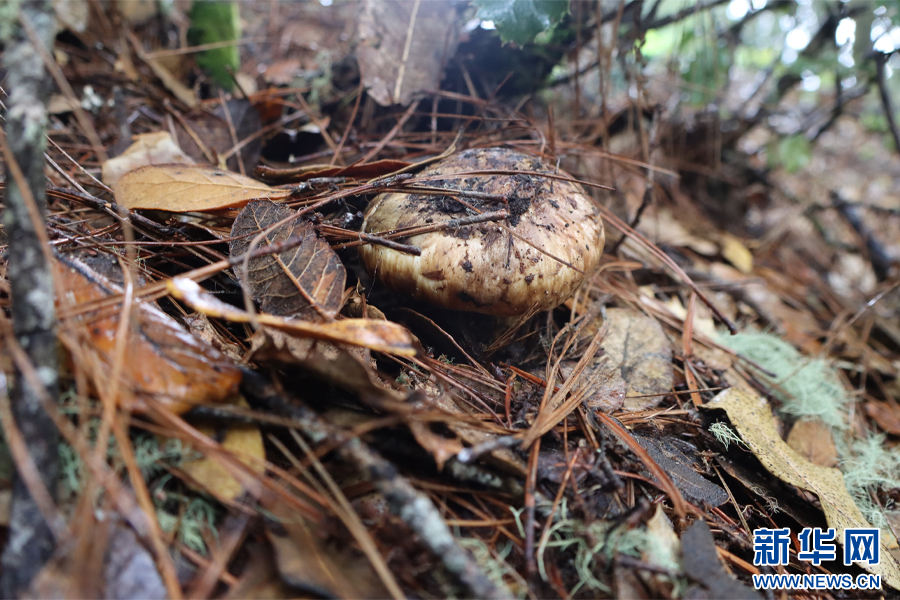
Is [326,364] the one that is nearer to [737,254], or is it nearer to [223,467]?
[223,467]

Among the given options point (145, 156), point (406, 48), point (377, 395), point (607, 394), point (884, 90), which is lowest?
point (607, 394)

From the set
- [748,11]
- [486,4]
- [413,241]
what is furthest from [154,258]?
[748,11]

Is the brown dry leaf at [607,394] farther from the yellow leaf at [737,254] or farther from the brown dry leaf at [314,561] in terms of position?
the yellow leaf at [737,254]

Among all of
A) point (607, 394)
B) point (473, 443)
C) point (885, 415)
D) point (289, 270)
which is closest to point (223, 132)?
point (289, 270)

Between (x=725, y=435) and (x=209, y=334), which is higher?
(x=209, y=334)

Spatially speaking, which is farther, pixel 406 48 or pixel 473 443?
pixel 406 48

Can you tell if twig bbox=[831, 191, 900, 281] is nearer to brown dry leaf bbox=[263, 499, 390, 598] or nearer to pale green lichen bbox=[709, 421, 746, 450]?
pale green lichen bbox=[709, 421, 746, 450]

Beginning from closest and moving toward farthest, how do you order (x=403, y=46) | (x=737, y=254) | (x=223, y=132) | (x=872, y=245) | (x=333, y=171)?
(x=333, y=171) → (x=223, y=132) → (x=403, y=46) → (x=737, y=254) → (x=872, y=245)

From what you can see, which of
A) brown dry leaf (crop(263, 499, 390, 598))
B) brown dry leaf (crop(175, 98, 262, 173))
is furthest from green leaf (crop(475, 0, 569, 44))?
brown dry leaf (crop(263, 499, 390, 598))
